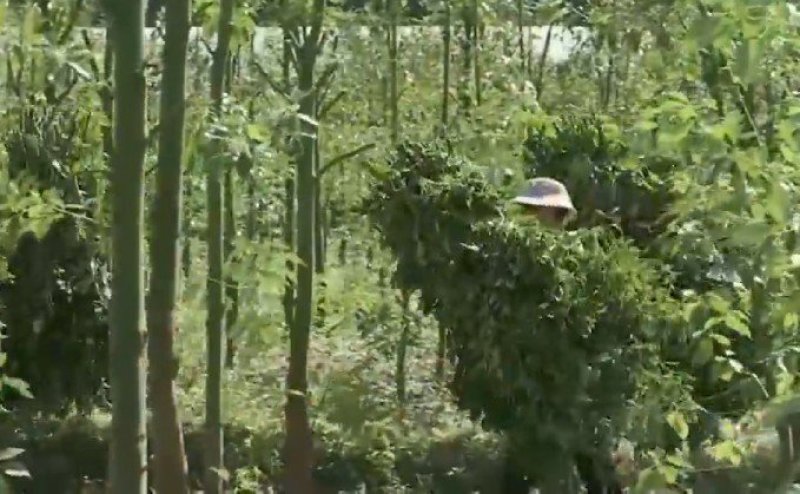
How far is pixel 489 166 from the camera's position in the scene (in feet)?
17.4

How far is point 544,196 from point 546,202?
0.03m

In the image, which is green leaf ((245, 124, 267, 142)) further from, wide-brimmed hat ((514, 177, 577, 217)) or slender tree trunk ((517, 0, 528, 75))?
slender tree trunk ((517, 0, 528, 75))

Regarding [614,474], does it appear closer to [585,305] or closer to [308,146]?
[585,305]

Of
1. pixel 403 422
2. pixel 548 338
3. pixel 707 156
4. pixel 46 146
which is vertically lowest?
pixel 403 422

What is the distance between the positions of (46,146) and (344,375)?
1820 mm

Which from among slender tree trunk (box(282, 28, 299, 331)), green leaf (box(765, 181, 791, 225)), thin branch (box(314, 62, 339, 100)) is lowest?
slender tree trunk (box(282, 28, 299, 331))

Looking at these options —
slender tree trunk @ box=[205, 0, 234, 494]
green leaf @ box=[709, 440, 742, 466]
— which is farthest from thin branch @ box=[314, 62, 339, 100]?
green leaf @ box=[709, 440, 742, 466]

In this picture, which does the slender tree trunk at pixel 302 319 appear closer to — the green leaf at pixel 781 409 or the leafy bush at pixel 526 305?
the leafy bush at pixel 526 305

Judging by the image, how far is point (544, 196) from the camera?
487cm

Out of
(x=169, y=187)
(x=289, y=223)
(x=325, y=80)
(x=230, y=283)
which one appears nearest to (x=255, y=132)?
→ (x=169, y=187)

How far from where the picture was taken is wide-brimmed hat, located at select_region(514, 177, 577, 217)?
15.9 feet

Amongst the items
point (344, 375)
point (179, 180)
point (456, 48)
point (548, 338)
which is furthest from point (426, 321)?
point (179, 180)

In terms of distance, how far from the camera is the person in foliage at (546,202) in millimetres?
4805

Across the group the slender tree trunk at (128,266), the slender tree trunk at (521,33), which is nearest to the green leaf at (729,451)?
the slender tree trunk at (128,266)
